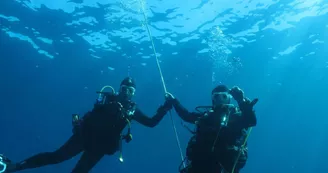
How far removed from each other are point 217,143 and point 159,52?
21272 mm

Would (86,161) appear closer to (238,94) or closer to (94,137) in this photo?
(94,137)

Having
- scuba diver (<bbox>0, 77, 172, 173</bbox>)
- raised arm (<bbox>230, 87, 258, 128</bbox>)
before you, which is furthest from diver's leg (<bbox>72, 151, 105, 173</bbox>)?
raised arm (<bbox>230, 87, 258, 128</bbox>)

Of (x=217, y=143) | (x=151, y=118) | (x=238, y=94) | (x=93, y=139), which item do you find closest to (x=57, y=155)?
(x=93, y=139)

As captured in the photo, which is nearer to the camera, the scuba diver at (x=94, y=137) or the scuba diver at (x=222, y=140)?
the scuba diver at (x=222, y=140)

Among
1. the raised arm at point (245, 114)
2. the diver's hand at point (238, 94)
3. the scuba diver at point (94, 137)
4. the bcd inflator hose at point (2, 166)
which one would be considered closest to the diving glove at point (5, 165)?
the bcd inflator hose at point (2, 166)

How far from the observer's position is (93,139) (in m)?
6.79

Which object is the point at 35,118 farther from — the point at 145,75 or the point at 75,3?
the point at 75,3

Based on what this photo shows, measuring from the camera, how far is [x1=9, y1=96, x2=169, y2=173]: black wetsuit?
678 centimetres

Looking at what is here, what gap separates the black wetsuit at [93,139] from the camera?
267 inches

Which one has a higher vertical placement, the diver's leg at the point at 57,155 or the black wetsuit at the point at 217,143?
the black wetsuit at the point at 217,143

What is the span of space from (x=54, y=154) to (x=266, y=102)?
44.8 m

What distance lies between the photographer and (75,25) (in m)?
22.0

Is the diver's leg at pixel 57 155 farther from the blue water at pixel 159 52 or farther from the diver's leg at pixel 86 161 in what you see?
the blue water at pixel 159 52

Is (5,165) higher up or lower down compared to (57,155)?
lower down
